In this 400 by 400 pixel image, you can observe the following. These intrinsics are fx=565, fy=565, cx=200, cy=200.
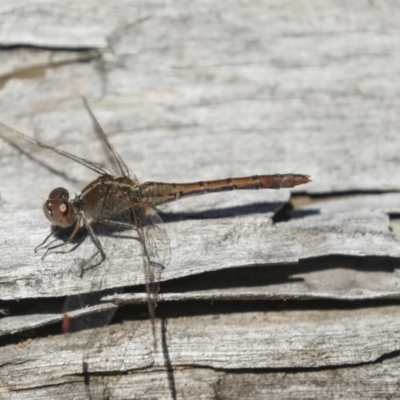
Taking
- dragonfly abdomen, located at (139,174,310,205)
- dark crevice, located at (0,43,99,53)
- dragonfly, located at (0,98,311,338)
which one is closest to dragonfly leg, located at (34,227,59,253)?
dragonfly, located at (0,98,311,338)

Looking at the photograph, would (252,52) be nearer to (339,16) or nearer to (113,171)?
(339,16)

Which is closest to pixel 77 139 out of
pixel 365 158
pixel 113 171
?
pixel 113 171

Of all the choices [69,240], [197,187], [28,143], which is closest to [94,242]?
[69,240]

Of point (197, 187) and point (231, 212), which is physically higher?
point (197, 187)

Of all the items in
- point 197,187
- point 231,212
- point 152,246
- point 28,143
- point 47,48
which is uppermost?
point 47,48

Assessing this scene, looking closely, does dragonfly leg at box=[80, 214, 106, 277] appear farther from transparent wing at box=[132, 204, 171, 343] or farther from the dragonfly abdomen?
the dragonfly abdomen

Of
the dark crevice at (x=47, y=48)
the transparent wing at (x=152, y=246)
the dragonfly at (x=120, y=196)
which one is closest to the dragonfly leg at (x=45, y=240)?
the dragonfly at (x=120, y=196)

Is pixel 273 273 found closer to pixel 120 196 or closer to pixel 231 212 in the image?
pixel 231 212
